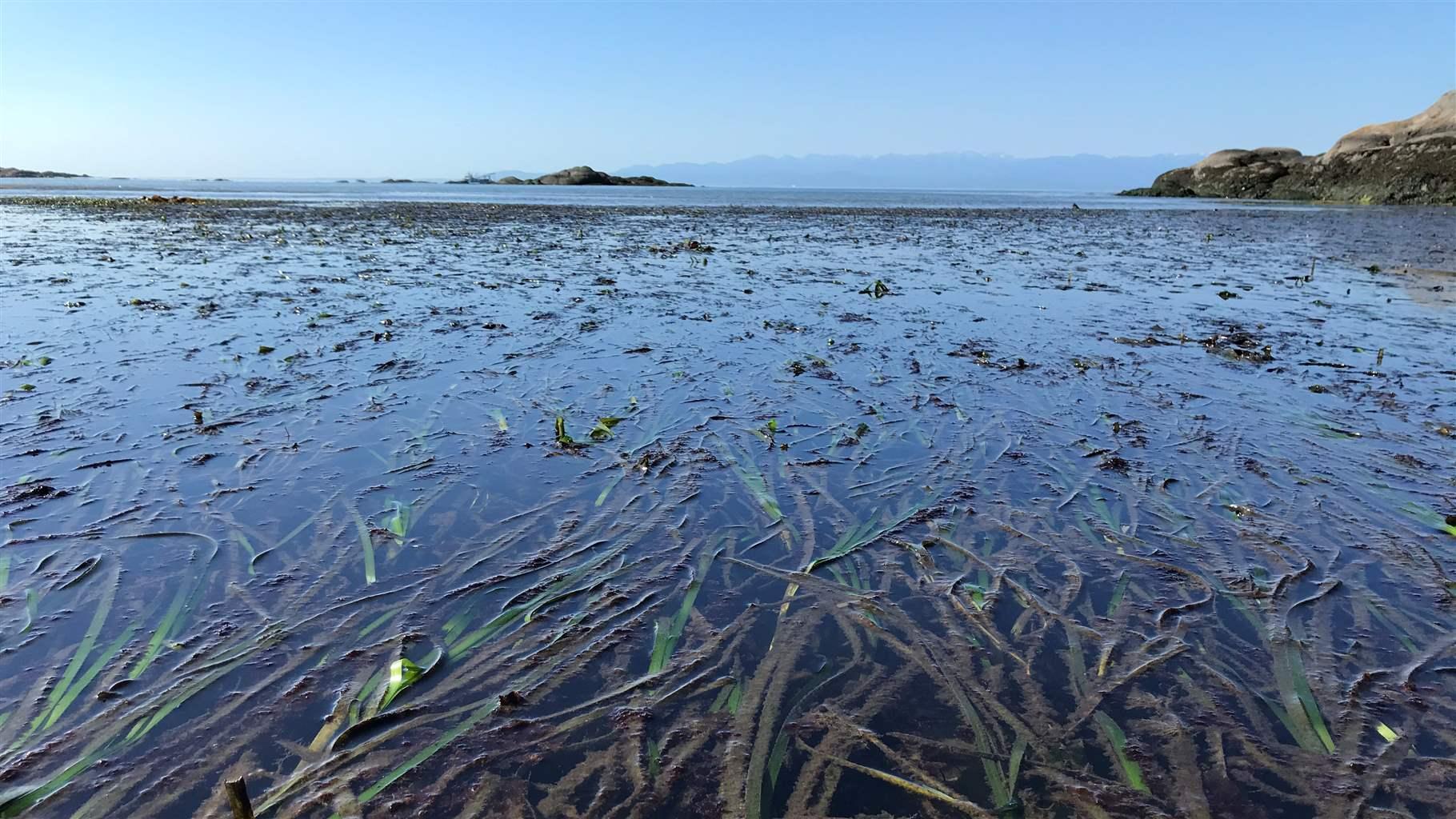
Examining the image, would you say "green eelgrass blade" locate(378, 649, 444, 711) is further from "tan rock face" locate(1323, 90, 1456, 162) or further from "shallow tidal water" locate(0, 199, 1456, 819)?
"tan rock face" locate(1323, 90, 1456, 162)

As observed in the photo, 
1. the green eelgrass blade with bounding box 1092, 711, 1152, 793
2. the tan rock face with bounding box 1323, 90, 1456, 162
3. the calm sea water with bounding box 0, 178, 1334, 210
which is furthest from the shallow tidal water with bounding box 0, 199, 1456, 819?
the tan rock face with bounding box 1323, 90, 1456, 162

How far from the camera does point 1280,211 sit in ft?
139

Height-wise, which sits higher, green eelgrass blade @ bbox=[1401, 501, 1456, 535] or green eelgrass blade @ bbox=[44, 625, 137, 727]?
green eelgrass blade @ bbox=[1401, 501, 1456, 535]

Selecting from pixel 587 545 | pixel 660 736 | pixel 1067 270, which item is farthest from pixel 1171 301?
pixel 660 736

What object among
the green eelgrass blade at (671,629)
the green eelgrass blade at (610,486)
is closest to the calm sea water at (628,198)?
the green eelgrass blade at (610,486)

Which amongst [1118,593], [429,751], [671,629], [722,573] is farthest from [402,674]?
[1118,593]

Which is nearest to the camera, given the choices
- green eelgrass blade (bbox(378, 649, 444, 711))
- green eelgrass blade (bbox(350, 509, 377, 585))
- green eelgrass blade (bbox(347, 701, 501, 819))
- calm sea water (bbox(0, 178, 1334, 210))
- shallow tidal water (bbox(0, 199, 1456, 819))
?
green eelgrass blade (bbox(347, 701, 501, 819))

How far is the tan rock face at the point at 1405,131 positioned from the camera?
183ft

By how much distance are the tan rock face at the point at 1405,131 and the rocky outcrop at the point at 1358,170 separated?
0.22ft

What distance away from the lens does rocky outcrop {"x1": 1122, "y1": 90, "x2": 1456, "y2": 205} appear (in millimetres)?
49062

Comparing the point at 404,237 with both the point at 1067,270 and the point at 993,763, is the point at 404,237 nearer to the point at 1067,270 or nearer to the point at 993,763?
the point at 1067,270

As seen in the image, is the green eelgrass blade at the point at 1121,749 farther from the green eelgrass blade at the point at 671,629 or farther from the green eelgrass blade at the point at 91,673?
the green eelgrass blade at the point at 91,673

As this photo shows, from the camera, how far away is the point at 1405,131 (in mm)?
58469

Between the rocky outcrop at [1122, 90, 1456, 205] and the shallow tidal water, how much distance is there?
2227 inches
